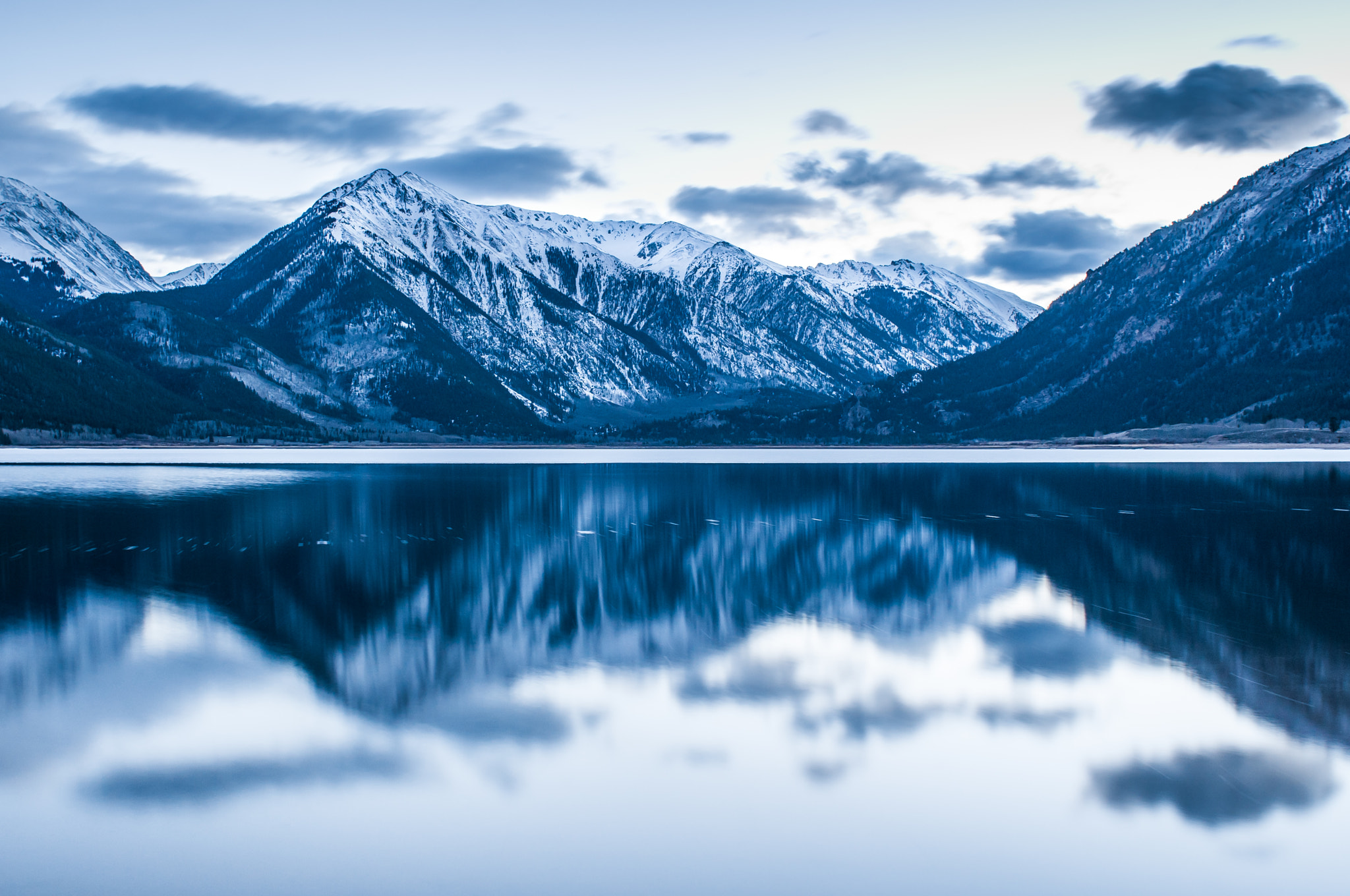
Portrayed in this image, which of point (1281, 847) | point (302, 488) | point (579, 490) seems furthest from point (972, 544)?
point (302, 488)

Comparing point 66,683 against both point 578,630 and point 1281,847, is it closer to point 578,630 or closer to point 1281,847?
point 578,630

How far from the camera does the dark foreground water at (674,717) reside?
623 inches

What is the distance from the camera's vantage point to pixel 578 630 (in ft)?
107

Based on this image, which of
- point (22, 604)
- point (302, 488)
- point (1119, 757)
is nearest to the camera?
point (1119, 757)

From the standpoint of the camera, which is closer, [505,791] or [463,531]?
[505,791]

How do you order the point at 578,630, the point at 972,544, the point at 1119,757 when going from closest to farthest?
1. the point at 1119,757
2. the point at 578,630
3. the point at 972,544

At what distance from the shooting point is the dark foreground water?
15.8 m

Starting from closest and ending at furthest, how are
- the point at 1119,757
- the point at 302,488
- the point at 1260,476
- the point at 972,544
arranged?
the point at 1119,757, the point at 972,544, the point at 302,488, the point at 1260,476

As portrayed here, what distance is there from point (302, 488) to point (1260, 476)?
9973cm

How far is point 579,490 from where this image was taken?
3871 inches

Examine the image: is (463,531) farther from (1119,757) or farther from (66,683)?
(1119,757)

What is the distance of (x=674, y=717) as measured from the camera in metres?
23.4

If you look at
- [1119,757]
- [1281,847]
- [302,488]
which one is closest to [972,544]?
[1119,757]

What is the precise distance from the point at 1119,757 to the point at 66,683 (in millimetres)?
24854
